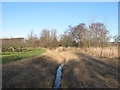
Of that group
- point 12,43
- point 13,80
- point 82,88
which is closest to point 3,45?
point 12,43

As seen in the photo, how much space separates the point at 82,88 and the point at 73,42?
107 feet

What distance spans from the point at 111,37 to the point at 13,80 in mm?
24730

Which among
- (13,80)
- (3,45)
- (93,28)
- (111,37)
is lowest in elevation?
(13,80)

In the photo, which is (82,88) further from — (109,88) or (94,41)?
(94,41)

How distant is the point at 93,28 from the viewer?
103ft

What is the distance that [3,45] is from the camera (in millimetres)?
25328

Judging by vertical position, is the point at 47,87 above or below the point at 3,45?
below

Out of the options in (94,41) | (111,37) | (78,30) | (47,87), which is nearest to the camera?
(47,87)

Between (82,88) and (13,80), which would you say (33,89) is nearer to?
(13,80)

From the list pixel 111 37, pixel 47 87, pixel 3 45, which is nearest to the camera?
pixel 47 87

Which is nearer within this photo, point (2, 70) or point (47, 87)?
point (47, 87)

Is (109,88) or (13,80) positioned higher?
(13,80)

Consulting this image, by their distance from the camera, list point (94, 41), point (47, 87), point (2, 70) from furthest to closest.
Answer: point (94, 41) → point (2, 70) → point (47, 87)

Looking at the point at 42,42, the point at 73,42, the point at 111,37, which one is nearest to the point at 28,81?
the point at 111,37
